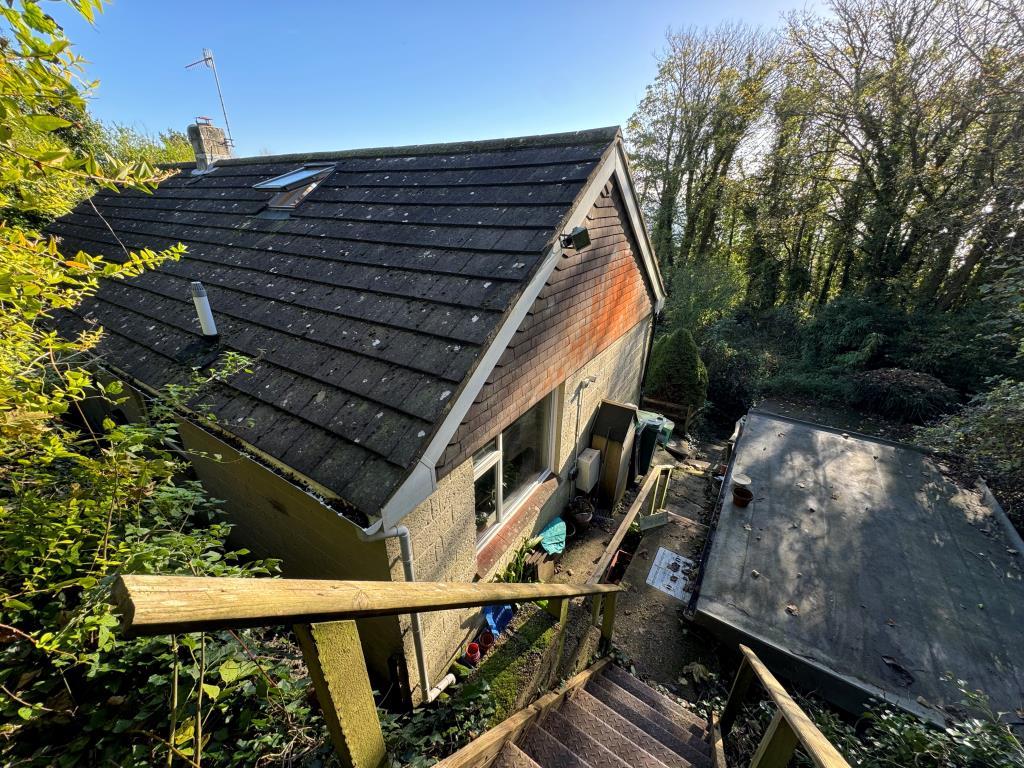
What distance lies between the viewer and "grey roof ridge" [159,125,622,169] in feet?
15.9

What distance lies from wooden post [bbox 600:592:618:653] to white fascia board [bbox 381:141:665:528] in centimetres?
261

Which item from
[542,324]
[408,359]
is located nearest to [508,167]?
[542,324]

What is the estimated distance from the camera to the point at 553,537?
627 centimetres

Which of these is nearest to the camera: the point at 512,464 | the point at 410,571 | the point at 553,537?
the point at 410,571

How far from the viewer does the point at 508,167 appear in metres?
5.09

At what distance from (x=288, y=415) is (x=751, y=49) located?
21.9 m

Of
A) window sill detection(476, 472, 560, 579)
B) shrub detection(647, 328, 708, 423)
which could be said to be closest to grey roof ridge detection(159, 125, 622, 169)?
window sill detection(476, 472, 560, 579)

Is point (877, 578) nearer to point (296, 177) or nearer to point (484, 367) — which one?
point (484, 367)

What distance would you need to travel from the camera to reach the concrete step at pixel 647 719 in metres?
3.72

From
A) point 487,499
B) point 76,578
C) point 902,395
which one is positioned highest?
point 76,578

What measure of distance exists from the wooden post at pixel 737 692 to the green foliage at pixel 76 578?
3.54 m

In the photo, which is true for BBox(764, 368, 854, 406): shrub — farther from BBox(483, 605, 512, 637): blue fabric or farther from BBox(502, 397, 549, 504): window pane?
BBox(483, 605, 512, 637): blue fabric

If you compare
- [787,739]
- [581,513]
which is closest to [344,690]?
[787,739]

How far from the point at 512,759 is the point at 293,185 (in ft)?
26.3
